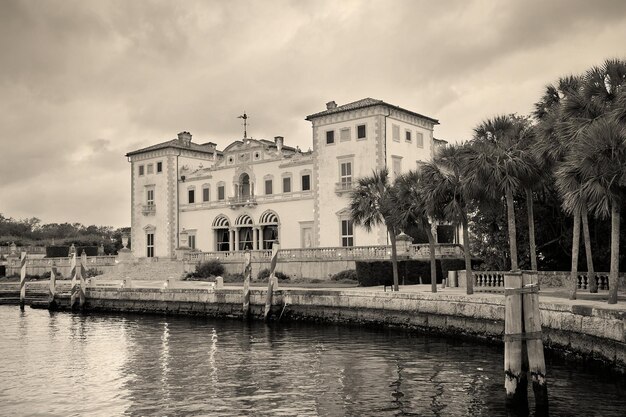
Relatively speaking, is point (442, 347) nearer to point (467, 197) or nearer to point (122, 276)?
point (467, 197)

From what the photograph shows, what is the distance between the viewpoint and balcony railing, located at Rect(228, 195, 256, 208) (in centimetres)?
5228

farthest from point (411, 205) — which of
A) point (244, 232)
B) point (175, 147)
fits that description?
point (175, 147)

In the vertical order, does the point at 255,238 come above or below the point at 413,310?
above

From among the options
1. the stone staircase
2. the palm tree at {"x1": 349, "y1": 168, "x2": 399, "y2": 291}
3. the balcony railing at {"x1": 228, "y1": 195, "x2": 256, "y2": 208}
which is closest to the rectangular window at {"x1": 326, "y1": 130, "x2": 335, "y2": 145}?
the balcony railing at {"x1": 228, "y1": 195, "x2": 256, "y2": 208}

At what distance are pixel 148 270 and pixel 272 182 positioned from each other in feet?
37.3

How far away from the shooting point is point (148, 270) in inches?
1924

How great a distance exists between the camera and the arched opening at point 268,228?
51406 mm

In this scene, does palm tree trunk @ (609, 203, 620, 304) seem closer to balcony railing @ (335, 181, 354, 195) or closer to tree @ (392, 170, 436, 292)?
tree @ (392, 170, 436, 292)

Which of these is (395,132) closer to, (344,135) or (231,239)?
(344,135)

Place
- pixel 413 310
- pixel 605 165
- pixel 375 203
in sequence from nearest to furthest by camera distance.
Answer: pixel 605 165
pixel 413 310
pixel 375 203

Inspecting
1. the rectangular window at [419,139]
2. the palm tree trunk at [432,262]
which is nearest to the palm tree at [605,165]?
the palm tree trunk at [432,262]

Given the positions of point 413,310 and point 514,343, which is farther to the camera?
point 413,310

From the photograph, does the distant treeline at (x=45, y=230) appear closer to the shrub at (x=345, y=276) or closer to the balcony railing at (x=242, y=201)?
the balcony railing at (x=242, y=201)

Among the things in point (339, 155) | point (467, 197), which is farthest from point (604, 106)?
point (339, 155)
